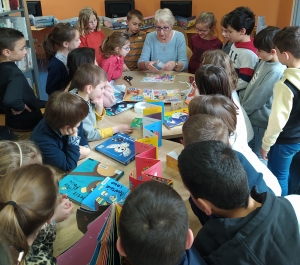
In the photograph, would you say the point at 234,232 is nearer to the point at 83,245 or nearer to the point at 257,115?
the point at 83,245

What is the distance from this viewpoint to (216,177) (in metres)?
1.07

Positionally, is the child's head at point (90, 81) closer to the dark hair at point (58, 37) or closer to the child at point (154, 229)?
the dark hair at point (58, 37)

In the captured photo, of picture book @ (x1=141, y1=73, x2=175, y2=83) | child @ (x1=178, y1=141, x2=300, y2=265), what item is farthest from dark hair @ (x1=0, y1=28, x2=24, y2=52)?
child @ (x1=178, y1=141, x2=300, y2=265)

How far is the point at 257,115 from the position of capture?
255 centimetres

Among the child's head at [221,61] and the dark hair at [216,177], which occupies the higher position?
the child's head at [221,61]

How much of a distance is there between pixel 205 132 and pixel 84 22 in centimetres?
300

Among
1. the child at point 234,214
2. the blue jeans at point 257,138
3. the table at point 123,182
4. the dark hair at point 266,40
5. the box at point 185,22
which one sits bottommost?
the blue jeans at point 257,138

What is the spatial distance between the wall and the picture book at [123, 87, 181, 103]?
2920 mm

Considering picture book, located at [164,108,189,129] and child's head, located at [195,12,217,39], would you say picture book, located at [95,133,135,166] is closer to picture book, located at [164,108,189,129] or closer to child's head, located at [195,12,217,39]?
picture book, located at [164,108,189,129]

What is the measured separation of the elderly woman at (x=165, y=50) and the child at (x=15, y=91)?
1.29 metres

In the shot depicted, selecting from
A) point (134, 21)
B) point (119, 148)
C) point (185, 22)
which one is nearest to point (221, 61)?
point (119, 148)

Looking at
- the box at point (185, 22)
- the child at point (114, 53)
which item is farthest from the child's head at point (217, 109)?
the box at point (185, 22)

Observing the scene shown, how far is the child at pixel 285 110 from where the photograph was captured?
1.99m

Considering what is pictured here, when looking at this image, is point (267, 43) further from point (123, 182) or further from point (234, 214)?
point (234, 214)
